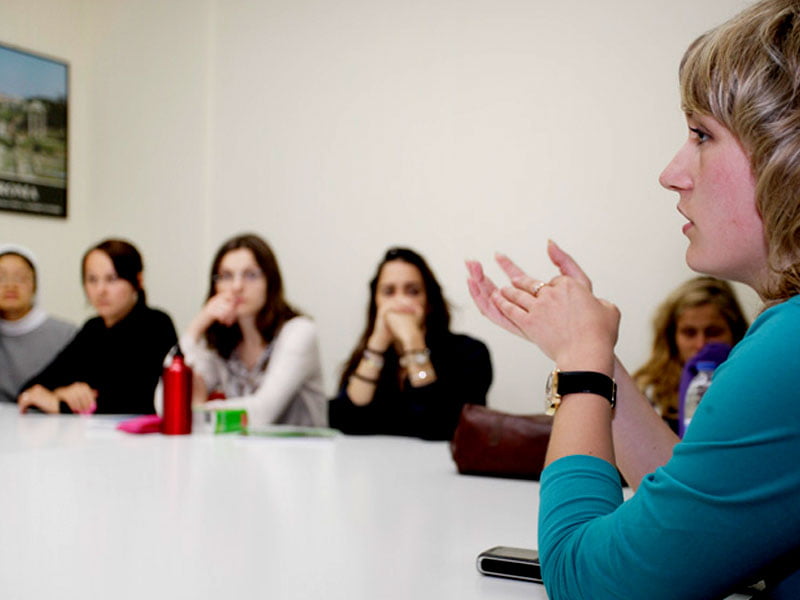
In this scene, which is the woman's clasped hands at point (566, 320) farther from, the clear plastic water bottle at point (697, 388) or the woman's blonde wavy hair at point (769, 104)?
the clear plastic water bottle at point (697, 388)

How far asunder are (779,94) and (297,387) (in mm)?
2296

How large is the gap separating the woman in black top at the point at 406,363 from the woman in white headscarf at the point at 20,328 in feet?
5.51

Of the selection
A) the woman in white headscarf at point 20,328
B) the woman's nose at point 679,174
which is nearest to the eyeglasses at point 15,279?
the woman in white headscarf at point 20,328

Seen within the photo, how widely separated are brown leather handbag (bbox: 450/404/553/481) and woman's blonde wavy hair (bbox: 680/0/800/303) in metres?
0.90

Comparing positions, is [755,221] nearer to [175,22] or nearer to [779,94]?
[779,94]

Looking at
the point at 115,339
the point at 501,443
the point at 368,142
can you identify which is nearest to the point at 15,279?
the point at 115,339

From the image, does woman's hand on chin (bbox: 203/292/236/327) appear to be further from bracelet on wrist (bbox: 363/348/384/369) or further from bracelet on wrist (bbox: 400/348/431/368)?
bracelet on wrist (bbox: 400/348/431/368)

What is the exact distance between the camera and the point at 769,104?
2.37 feet

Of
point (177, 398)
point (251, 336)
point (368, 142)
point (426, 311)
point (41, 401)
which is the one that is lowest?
point (41, 401)

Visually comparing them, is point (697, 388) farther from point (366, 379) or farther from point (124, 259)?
point (124, 259)

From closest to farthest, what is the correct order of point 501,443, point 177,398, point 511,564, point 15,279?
point 511,564 < point 501,443 < point 177,398 < point 15,279

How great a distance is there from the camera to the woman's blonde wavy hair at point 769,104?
717 mm

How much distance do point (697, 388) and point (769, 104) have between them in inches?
42.8

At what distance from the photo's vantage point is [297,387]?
9.43ft
